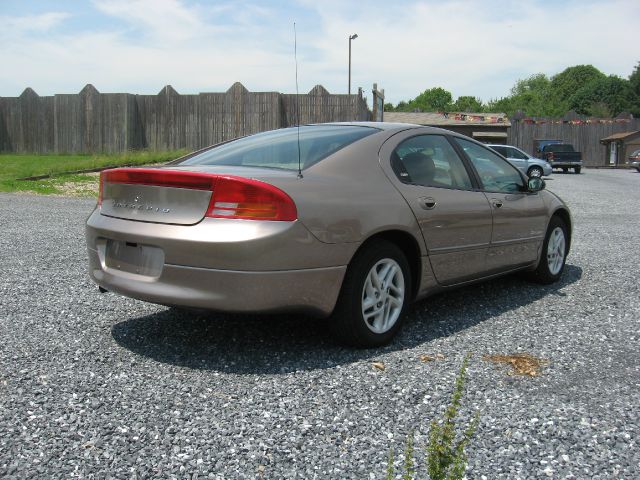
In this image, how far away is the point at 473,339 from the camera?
170 inches

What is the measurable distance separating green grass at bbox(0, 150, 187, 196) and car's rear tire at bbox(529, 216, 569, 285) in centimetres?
1103

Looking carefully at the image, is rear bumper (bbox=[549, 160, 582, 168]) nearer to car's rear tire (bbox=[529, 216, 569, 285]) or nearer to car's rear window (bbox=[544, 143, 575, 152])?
car's rear window (bbox=[544, 143, 575, 152])

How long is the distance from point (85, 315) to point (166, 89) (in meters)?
18.9

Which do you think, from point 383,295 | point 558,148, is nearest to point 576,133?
point 558,148

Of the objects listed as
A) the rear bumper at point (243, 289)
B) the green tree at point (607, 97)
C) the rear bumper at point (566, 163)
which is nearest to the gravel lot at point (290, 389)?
the rear bumper at point (243, 289)

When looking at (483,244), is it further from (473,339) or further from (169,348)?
(169,348)

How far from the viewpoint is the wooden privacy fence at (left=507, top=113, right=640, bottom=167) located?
43062 mm

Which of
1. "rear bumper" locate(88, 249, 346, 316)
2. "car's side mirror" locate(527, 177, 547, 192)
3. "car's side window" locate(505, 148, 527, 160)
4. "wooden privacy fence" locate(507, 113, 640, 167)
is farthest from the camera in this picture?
"wooden privacy fence" locate(507, 113, 640, 167)

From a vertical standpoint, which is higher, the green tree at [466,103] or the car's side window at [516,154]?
the green tree at [466,103]

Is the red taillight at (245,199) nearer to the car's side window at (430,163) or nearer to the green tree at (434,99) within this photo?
the car's side window at (430,163)

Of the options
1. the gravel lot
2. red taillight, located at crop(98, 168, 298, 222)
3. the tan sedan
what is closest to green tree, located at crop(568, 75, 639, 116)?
the tan sedan

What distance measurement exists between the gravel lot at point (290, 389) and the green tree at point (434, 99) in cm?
16378

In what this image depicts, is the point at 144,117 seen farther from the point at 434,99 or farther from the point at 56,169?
the point at 434,99

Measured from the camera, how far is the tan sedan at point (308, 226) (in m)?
3.49
